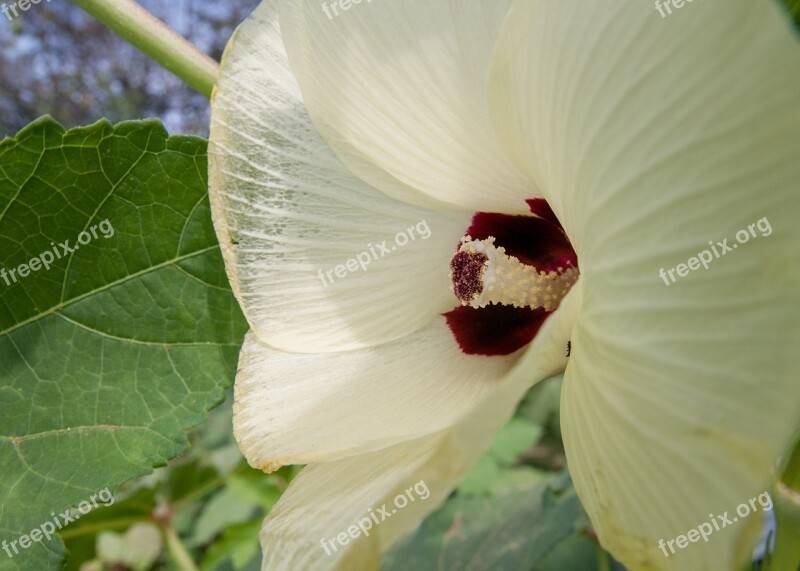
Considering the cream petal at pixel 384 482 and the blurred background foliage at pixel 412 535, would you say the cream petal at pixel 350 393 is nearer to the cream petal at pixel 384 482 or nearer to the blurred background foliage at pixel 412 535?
the cream petal at pixel 384 482

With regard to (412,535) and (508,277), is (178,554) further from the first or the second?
(508,277)

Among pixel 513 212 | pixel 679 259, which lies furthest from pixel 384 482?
pixel 513 212

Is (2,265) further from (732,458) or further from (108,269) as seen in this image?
(732,458)

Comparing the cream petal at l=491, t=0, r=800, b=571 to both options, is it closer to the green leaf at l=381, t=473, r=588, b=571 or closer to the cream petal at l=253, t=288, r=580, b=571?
the cream petal at l=253, t=288, r=580, b=571

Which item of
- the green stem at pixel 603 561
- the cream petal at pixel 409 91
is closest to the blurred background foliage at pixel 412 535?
the green stem at pixel 603 561

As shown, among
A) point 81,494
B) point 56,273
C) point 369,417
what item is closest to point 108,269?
point 56,273

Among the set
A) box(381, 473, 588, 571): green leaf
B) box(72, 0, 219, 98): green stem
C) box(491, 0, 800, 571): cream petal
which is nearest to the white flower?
box(491, 0, 800, 571): cream petal
